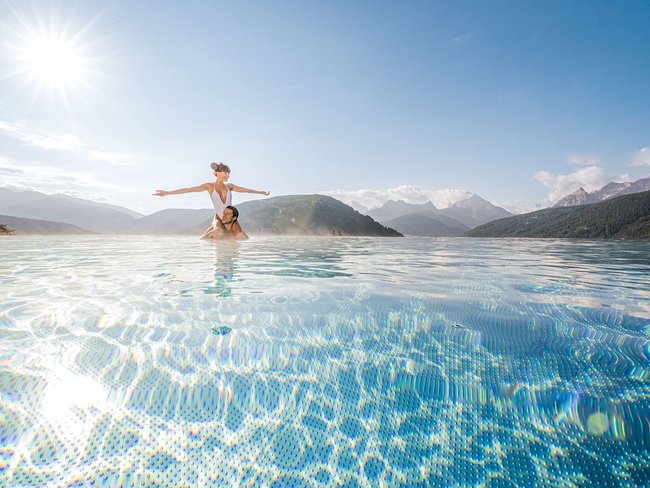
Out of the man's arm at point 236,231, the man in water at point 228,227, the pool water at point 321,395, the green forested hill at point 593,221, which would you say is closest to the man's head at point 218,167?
the man in water at point 228,227

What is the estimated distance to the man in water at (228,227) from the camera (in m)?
13.6

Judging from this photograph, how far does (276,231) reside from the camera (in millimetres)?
129875

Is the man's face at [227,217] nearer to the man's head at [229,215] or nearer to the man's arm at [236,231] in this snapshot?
the man's head at [229,215]

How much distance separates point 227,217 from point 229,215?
0.62 ft

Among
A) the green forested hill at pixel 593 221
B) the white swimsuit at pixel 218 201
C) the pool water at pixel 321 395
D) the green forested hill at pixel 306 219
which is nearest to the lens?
the pool water at pixel 321 395

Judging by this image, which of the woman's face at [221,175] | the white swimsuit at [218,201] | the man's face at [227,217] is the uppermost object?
the woman's face at [221,175]

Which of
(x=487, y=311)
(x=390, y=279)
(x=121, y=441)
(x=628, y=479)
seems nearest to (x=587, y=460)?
(x=628, y=479)

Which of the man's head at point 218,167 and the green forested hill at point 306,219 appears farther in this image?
the green forested hill at point 306,219

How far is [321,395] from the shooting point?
2.34m

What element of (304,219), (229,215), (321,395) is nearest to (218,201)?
(229,215)

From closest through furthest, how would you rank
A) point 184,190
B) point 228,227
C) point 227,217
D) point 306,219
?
point 184,190 → point 227,217 → point 228,227 → point 306,219

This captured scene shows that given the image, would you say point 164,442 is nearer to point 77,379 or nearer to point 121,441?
point 121,441

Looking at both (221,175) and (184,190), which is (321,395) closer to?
(184,190)

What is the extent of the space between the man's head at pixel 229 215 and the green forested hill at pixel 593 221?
128m
